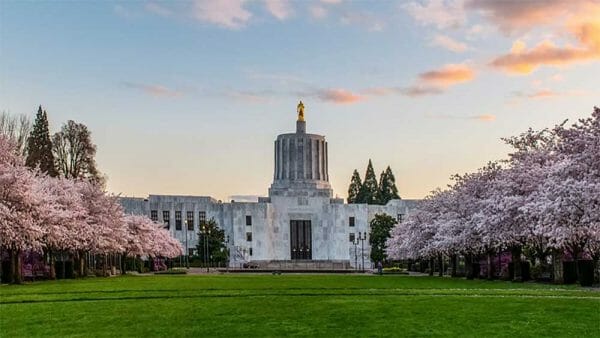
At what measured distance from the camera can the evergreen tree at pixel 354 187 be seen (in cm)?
16838

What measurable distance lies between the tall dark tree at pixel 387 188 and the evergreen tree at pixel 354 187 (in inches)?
196

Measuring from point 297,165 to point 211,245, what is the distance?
28022 mm

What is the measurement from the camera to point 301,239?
14000cm

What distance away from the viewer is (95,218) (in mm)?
63406

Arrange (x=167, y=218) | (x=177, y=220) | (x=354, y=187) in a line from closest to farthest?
(x=167, y=218)
(x=177, y=220)
(x=354, y=187)

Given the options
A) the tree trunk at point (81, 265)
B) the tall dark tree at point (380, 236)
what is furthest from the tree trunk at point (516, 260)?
the tall dark tree at point (380, 236)

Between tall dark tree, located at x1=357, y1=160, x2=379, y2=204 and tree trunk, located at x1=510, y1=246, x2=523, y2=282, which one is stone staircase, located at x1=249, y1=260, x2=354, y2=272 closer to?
tall dark tree, located at x1=357, y1=160, x2=379, y2=204

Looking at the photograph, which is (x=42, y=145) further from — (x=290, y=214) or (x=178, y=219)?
(x=290, y=214)

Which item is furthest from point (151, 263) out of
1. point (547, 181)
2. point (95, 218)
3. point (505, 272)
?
point (547, 181)

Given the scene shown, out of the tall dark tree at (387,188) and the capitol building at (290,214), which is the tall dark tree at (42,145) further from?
the tall dark tree at (387,188)

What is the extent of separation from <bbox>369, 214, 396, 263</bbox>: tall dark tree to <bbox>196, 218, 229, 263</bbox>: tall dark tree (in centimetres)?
2179

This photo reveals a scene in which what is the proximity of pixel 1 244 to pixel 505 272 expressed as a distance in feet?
108

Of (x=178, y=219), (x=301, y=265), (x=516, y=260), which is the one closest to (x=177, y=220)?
(x=178, y=219)

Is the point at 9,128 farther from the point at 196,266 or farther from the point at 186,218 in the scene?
the point at 186,218
